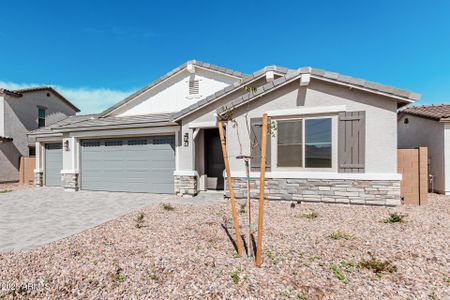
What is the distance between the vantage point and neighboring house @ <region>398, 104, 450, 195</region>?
872 centimetres

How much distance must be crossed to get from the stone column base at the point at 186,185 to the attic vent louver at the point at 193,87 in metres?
5.39

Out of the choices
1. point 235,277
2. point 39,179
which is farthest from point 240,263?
point 39,179

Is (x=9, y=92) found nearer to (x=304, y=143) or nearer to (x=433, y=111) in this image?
(x=304, y=143)

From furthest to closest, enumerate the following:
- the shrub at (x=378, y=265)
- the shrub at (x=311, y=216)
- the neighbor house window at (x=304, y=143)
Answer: the neighbor house window at (x=304, y=143) < the shrub at (x=311, y=216) < the shrub at (x=378, y=265)

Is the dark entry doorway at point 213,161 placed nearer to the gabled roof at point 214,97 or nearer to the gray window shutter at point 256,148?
the gabled roof at point 214,97

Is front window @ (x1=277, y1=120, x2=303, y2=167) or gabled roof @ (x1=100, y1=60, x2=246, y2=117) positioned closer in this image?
front window @ (x1=277, y1=120, x2=303, y2=167)

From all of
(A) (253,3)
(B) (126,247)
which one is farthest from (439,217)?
(A) (253,3)

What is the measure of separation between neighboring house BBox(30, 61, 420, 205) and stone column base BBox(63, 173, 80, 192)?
0.05 m

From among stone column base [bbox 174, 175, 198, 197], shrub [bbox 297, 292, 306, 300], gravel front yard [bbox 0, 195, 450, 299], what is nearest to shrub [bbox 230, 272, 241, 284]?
gravel front yard [bbox 0, 195, 450, 299]

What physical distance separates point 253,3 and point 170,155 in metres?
7.52

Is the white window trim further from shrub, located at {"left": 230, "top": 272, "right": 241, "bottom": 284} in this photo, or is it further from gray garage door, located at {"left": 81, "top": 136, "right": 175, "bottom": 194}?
shrub, located at {"left": 230, "top": 272, "right": 241, "bottom": 284}

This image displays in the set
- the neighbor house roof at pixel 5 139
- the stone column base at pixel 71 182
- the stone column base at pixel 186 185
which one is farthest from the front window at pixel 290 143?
the neighbor house roof at pixel 5 139

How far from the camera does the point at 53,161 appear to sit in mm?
12648

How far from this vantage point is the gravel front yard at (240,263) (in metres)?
2.78
